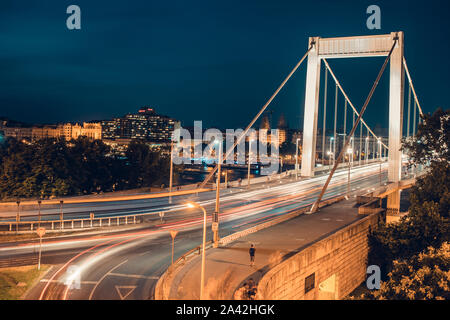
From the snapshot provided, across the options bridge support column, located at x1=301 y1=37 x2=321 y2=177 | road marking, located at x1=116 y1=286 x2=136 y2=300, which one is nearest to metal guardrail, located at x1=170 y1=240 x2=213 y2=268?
road marking, located at x1=116 y1=286 x2=136 y2=300

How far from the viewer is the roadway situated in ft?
58.9

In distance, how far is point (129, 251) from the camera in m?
23.2

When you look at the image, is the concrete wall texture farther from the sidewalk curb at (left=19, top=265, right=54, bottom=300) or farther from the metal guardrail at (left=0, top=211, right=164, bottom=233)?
the metal guardrail at (left=0, top=211, right=164, bottom=233)

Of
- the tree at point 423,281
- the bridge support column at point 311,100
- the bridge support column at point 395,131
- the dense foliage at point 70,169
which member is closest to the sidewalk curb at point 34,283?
the tree at point 423,281

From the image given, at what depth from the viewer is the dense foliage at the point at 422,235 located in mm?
22203

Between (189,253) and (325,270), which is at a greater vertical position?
(189,253)

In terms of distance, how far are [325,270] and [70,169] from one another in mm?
37296

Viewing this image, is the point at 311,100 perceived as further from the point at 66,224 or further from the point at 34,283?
the point at 34,283

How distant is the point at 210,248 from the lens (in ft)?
72.5

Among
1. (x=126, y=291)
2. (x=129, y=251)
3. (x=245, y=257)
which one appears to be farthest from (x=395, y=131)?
(x=126, y=291)
